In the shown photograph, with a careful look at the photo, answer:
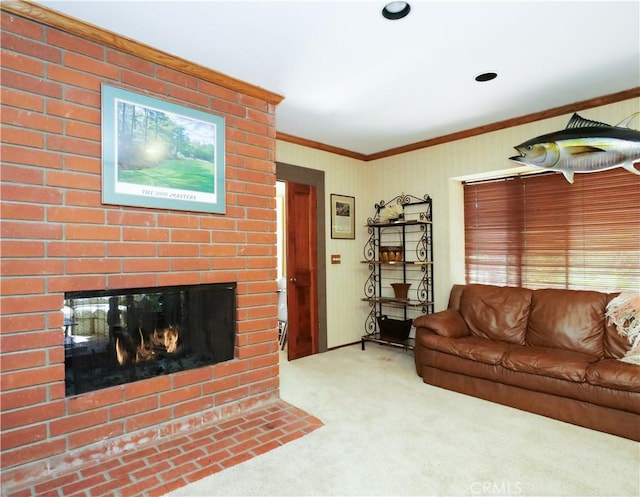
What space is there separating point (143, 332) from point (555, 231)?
378cm

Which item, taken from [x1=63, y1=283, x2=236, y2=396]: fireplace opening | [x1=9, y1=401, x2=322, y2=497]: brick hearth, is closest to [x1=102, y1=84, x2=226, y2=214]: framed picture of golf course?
[x1=63, y1=283, x2=236, y2=396]: fireplace opening

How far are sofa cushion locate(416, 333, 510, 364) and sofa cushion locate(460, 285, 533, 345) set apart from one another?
18 centimetres

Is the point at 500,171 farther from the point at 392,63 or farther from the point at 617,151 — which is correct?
the point at 392,63

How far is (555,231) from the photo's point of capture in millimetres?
3629

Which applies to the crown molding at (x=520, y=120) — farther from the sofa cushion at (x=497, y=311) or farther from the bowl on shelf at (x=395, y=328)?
the bowl on shelf at (x=395, y=328)

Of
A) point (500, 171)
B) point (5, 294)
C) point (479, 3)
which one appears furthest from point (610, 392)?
point (5, 294)

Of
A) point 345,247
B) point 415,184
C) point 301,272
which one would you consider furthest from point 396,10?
point 345,247

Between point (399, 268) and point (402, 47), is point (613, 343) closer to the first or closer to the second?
point (399, 268)

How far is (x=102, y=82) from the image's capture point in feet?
7.04

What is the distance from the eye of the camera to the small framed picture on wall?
4.66 m

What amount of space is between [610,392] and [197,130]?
3269mm

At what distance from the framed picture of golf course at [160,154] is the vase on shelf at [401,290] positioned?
8.44 ft

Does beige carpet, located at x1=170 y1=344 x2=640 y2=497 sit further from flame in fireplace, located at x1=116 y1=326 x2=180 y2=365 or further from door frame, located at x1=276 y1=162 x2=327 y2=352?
door frame, located at x1=276 y1=162 x2=327 y2=352

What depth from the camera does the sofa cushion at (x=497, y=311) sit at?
3377 mm
